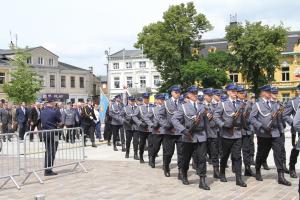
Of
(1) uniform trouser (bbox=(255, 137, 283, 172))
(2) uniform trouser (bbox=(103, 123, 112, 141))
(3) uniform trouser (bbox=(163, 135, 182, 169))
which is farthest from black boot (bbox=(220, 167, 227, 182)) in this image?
(2) uniform trouser (bbox=(103, 123, 112, 141))

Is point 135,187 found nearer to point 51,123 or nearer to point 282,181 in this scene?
point 282,181

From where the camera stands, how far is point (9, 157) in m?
12.4

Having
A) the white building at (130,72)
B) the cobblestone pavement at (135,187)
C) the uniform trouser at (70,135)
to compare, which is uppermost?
the white building at (130,72)

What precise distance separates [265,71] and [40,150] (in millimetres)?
46529

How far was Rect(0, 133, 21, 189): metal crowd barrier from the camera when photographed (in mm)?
10008

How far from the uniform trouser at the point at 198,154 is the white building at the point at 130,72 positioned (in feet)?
227

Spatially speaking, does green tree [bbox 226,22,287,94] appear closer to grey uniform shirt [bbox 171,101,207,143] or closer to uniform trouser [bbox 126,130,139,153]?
uniform trouser [bbox 126,130,139,153]

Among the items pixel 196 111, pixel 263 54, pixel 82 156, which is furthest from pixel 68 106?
pixel 263 54

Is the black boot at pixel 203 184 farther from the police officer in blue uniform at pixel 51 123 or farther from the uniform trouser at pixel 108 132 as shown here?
the uniform trouser at pixel 108 132

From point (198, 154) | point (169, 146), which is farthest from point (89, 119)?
point (198, 154)

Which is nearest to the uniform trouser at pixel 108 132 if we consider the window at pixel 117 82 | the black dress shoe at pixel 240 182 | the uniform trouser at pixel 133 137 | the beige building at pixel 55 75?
the uniform trouser at pixel 133 137

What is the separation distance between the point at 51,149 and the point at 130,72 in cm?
7229

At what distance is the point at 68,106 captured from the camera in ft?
71.9

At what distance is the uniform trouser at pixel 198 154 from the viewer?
9.22 metres
